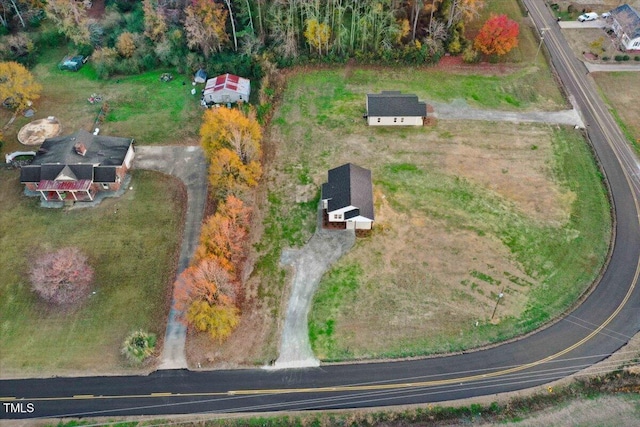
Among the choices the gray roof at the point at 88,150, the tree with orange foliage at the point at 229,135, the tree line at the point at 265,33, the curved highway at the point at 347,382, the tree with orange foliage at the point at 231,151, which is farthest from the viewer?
the tree line at the point at 265,33

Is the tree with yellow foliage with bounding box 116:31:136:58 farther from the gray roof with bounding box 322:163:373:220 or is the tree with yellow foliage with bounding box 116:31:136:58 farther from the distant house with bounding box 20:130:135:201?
the gray roof with bounding box 322:163:373:220

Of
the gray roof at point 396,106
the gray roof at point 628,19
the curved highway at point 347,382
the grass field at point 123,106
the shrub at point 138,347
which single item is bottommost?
the curved highway at point 347,382

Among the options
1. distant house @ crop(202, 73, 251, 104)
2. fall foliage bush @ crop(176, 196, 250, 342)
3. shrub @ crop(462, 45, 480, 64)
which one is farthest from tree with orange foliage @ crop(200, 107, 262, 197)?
shrub @ crop(462, 45, 480, 64)

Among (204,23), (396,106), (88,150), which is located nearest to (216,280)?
(88,150)

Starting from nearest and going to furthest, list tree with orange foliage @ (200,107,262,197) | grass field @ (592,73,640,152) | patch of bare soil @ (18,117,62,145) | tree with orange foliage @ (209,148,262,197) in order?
1. tree with orange foliage @ (209,148,262,197)
2. tree with orange foliage @ (200,107,262,197)
3. grass field @ (592,73,640,152)
4. patch of bare soil @ (18,117,62,145)

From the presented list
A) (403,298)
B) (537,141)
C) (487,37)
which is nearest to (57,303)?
(403,298)

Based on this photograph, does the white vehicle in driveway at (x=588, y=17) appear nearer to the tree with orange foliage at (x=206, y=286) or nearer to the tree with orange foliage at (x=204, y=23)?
the tree with orange foliage at (x=204, y=23)

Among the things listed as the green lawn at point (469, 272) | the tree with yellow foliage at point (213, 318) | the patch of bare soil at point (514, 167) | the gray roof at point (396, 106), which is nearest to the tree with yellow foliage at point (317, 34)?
the gray roof at point (396, 106)
